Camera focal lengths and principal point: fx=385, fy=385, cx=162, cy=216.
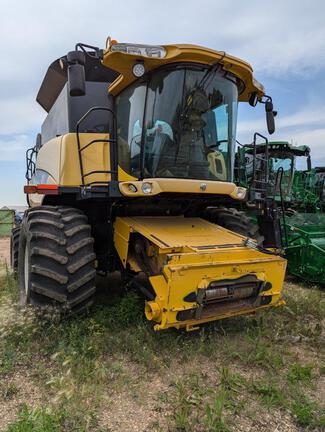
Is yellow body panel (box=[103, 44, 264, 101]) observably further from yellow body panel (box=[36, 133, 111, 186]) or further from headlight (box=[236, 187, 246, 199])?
headlight (box=[236, 187, 246, 199])

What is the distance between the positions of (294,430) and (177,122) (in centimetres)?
277

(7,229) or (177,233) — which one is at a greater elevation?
(177,233)

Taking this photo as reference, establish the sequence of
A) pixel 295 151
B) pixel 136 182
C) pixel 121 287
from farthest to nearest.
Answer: pixel 295 151 < pixel 121 287 < pixel 136 182

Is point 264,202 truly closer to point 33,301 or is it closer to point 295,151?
point 33,301

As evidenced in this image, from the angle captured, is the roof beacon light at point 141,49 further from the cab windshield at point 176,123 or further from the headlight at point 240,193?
the headlight at point 240,193

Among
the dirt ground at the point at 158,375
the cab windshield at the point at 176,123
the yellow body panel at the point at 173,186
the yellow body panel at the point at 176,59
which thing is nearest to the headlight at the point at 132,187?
the yellow body panel at the point at 173,186

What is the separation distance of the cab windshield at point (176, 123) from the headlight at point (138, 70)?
0.19m

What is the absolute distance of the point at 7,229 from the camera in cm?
1973

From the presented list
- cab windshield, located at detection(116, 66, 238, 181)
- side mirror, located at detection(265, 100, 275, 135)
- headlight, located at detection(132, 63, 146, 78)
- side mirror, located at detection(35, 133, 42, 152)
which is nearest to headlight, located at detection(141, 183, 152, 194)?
cab windshield, located at detection(116, 66, 238, 181)

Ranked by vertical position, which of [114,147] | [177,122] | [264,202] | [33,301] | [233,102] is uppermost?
[233,102]

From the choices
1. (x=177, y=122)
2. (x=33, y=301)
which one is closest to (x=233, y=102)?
(x=177, y=122)

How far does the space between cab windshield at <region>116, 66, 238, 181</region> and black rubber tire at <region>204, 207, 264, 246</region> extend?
1023 millimetres

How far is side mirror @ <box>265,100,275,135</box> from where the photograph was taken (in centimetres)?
457

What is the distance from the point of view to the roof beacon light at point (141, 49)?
3.53 m
